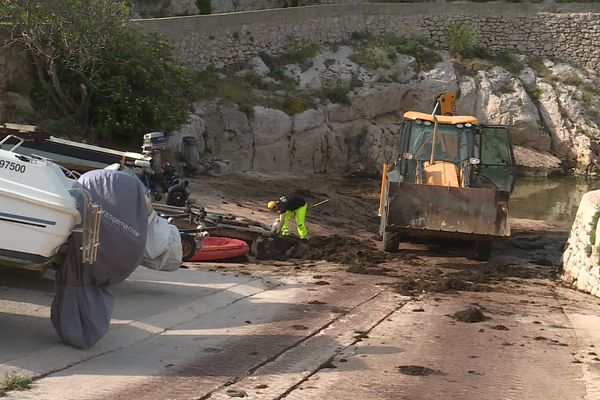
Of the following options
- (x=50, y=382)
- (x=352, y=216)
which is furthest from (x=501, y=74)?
(x=50, y=382)

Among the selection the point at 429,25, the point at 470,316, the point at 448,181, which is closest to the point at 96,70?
the point at 448,181

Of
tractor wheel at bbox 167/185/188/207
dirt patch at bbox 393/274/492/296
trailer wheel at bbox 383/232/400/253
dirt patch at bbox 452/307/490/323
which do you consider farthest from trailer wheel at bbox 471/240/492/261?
tractor wheel at bbox 167/185/188/207

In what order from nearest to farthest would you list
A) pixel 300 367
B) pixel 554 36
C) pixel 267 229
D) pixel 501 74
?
pixel 300 367 < pixel 267 229 < pixel 501 74 < pixel 554 36

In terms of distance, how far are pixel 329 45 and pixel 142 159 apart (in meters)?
21.9

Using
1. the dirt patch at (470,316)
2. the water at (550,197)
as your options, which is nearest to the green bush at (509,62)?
the water at (550,197)

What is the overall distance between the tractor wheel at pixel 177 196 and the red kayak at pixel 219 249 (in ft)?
6.44

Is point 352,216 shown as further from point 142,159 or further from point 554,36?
point 554,36

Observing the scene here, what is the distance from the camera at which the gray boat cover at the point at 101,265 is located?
9062 millimetres

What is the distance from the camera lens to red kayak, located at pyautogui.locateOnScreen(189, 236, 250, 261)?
1480 cm

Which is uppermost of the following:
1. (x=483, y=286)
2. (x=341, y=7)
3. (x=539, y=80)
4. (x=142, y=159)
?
(x=341, y=7)

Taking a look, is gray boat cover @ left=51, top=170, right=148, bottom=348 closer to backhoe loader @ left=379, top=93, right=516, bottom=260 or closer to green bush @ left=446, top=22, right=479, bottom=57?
backhoe loader @ left=379, top=93, right=516, bottom=260

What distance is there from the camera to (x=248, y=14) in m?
33.4

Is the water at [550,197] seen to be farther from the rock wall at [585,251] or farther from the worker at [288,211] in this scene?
the worker at [288,211]

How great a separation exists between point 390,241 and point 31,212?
30.7ft
